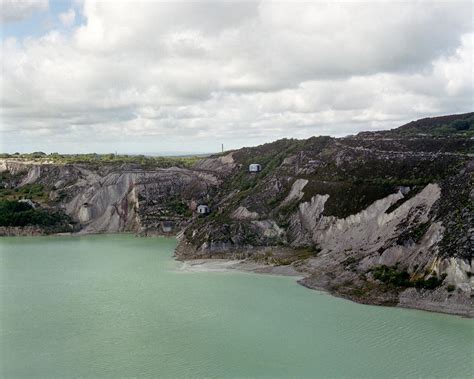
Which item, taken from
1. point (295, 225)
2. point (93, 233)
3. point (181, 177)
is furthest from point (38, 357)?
point (181, 177)

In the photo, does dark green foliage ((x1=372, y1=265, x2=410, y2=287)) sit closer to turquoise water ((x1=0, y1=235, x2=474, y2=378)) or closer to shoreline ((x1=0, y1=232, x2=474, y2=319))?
shoreline ((x1=0, y1=232, x2=474, y2=319))

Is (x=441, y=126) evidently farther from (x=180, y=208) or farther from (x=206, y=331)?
(x=206, y=331)

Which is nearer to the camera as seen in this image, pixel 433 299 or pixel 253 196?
pixel 433 299

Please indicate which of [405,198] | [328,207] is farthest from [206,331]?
[328,207]

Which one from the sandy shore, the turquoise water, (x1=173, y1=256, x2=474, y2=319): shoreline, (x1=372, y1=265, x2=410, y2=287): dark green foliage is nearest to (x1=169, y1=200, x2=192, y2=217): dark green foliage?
(x1=173, y1=256, x2=474, y2=319): shoreline

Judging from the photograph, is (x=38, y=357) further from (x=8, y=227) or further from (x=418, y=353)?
(x=8, y=227)

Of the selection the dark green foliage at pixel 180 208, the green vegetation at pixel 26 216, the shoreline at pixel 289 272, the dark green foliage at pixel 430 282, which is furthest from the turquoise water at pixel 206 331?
the dark green foliage at pixel 180 208
